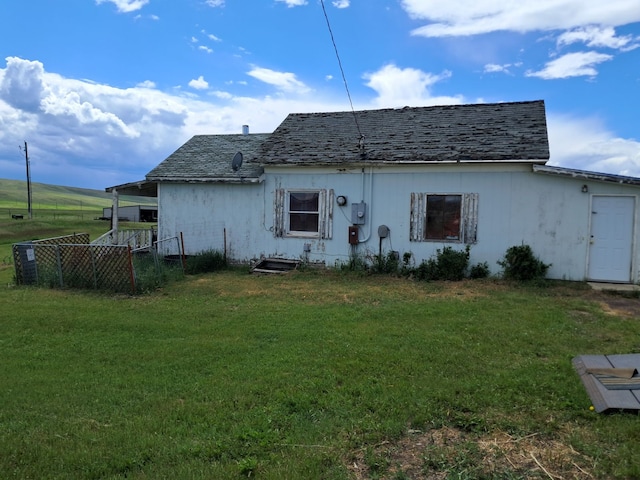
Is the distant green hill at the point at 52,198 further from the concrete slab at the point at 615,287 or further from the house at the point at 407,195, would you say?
the concrete slab at the point at 615,287

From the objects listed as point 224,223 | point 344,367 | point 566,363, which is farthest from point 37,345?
point 224,223

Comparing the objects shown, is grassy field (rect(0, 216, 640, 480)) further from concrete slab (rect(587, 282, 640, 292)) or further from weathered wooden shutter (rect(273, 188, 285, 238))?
weathered wooden shutter (rect(273, 188, 285, 238))

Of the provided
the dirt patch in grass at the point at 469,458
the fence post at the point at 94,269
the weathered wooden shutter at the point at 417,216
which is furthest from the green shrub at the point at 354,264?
the dirt patch in grass at the point at 469,458

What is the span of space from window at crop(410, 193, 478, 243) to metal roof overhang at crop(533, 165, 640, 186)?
1.60 m

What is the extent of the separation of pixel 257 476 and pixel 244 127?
15.7 meters

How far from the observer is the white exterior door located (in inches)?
389

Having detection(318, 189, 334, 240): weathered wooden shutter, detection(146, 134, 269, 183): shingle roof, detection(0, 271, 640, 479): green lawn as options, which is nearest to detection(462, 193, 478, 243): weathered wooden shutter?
detection(0, 271, 640, 479): green lawn

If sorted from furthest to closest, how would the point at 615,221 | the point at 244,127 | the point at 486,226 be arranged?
the point at 244,127 < the point at 486,226 < the point at 615,221

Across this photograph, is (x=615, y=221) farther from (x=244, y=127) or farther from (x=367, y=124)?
(x=244, y=127)

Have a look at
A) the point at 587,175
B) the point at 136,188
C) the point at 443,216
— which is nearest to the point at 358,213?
the point at 443,216

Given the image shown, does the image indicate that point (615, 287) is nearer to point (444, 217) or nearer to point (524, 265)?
point (524, 265)

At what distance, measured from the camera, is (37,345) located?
5816 mm

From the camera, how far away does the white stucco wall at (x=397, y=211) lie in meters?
10.2

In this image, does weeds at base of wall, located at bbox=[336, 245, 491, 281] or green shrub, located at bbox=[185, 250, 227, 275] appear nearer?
weeds at base of wall, located at bbox=[336, 245, 491, 281]
